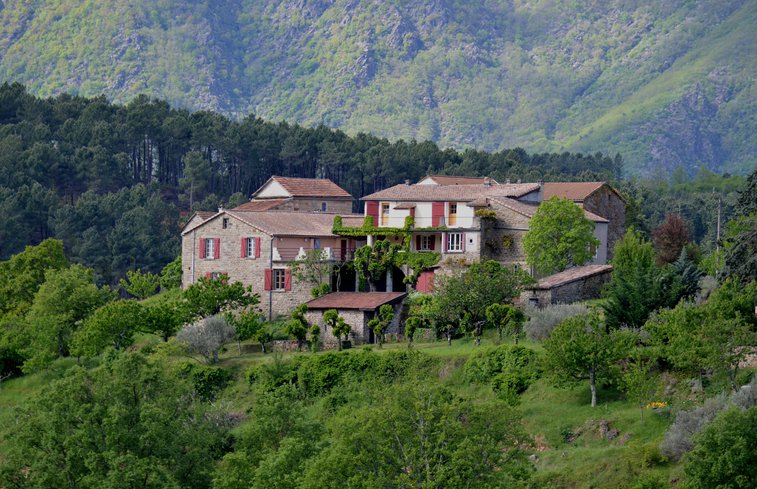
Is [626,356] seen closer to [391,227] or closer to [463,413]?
[463,413]

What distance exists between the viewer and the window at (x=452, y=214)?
7000 centimetres

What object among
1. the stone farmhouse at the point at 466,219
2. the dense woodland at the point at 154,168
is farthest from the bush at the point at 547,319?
the dense woodland at the point at 154,168

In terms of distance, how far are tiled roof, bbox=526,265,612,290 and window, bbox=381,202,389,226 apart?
34.8 ft

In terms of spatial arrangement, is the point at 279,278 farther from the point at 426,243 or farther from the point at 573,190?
the point at 573,190

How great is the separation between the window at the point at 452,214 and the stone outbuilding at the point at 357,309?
5362mm

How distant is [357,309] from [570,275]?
9.83m

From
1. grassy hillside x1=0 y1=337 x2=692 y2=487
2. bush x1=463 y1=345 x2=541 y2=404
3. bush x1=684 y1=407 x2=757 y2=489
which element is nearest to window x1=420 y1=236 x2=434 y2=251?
grassy hillside x1=0 y1=337 x2=692 y2=487

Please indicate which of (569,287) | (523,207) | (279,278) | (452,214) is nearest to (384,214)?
(452,214)

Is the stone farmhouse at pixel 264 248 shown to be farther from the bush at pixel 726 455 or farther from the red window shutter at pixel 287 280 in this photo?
the bush at pixel 726 455

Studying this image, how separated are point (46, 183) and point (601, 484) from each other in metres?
78.6

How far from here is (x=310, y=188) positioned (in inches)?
3403

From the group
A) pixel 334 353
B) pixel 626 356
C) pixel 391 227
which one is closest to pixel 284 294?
pixel 391 227

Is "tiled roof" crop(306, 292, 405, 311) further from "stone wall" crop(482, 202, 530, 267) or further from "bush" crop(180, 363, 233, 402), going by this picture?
"bush" crop(180, 363, 233, 402)

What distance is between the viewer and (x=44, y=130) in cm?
11875
